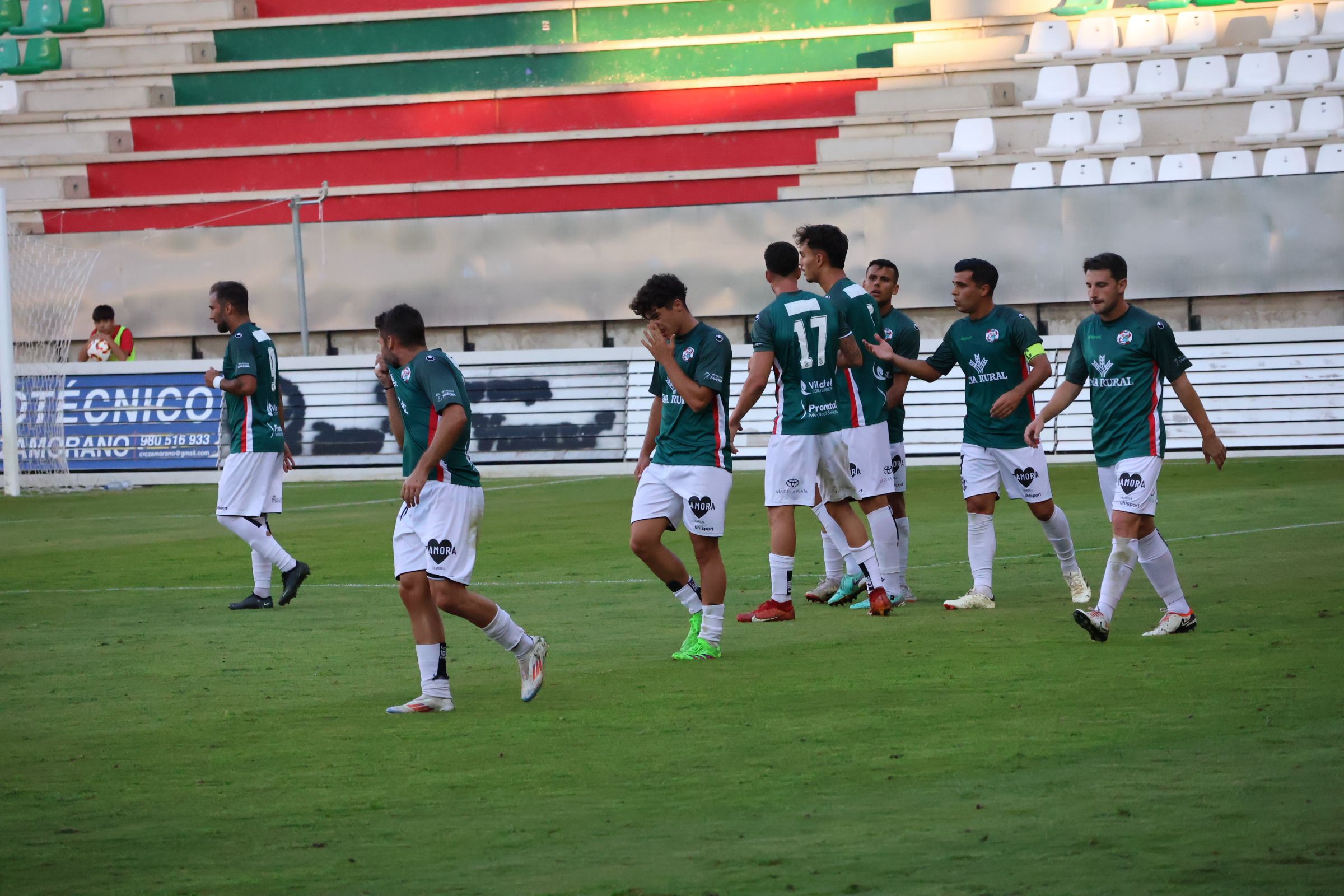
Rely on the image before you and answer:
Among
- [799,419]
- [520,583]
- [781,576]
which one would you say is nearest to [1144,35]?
[520,583]

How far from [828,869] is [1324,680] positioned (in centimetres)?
347

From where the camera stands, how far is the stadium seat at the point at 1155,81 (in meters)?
26.1

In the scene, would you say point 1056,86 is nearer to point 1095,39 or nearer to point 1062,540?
point 1095,39

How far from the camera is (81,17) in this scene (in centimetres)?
3272

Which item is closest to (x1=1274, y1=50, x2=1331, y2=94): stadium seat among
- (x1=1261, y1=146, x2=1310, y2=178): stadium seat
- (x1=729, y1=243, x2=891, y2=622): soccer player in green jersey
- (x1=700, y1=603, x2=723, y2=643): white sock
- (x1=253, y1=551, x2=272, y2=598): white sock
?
(x1=1261, y1=146, x2=1310, y2=178): stadium seat

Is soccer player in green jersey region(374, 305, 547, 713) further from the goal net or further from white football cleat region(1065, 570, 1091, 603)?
the goal net

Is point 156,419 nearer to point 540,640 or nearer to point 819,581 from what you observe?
point 819,581

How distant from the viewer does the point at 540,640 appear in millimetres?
7906

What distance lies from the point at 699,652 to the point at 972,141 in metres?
18.6

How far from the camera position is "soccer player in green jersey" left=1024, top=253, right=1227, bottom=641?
8.80 m

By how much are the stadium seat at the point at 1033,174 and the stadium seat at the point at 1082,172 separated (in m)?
0.22

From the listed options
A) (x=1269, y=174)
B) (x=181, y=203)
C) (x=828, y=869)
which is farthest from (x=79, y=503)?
(x=828, y=869)

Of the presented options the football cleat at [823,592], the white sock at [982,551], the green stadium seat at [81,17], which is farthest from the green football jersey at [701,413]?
the green stadium seat at [81,17]

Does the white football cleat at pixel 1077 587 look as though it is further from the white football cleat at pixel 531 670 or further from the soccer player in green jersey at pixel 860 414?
the white football cleat at pixel 531 670
